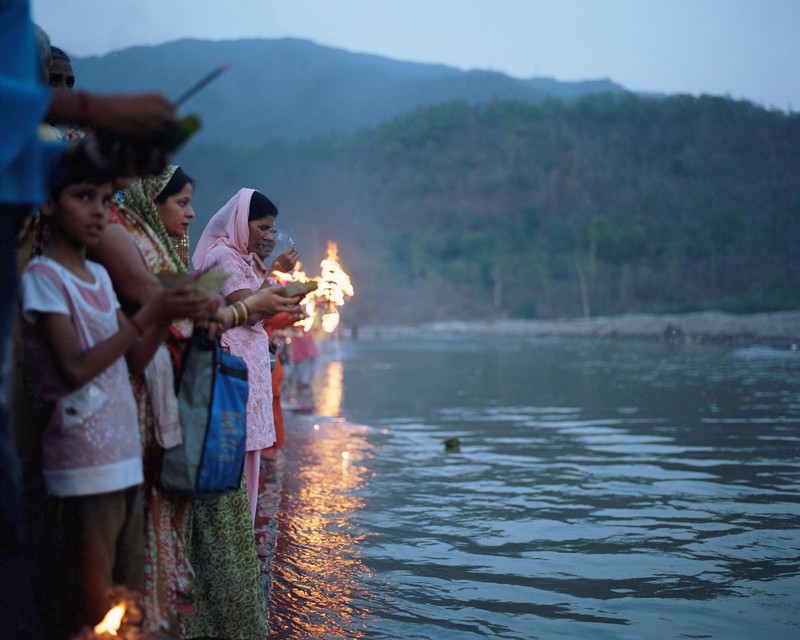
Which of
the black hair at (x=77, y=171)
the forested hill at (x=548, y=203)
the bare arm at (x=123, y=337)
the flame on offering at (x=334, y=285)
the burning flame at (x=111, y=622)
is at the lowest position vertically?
the burning flame at (x=111, y=622)

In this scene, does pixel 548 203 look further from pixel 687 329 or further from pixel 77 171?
pixel 77 171

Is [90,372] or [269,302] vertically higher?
[269,302]

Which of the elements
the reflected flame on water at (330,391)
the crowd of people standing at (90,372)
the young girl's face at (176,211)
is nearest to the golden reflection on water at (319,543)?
the crowd of people standing at (90,372)

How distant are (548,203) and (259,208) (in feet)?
327

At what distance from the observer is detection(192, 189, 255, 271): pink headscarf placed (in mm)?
4703

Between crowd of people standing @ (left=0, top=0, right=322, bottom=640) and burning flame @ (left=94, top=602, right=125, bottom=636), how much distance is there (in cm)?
3

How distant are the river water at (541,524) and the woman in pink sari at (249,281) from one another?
0.86m

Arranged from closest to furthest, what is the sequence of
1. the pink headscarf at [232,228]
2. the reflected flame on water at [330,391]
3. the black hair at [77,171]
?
1. the black hair at [77,171]
2. the pink headscarf at [232,228]
3. the reflected flame on water at [330,391]

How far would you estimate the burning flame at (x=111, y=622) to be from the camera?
261 cm

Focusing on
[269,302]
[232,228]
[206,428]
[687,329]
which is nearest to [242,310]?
[269,302]

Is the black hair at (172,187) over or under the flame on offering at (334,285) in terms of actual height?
over

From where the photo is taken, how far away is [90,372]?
8.31 ft

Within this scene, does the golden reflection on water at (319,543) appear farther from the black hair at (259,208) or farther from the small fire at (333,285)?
the black hair at (259,208)

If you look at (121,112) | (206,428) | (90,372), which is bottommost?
(206,428)
